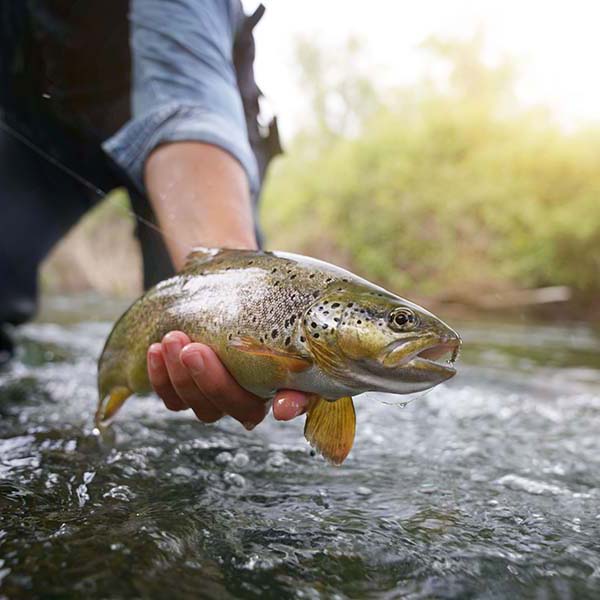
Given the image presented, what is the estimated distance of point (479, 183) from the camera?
16.6 metres

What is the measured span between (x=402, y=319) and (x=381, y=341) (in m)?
0.06

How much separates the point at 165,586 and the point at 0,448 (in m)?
1.01

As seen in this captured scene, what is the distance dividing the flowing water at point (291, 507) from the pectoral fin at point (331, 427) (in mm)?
125

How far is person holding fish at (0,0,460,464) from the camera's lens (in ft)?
4.48

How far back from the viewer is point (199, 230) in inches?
72.8

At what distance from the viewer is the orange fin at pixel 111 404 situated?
197cm

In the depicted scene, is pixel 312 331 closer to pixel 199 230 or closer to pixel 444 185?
pixel 199 230

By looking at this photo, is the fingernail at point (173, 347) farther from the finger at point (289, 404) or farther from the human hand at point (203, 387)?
the finger at point (289, 404)

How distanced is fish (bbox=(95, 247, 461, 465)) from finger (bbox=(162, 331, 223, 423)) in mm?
55

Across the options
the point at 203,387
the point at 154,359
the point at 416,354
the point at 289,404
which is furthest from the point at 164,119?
the point at 416,354

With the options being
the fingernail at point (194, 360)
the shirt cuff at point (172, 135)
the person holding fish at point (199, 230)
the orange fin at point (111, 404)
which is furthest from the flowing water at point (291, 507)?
the shirt cuff at point (172, 135)

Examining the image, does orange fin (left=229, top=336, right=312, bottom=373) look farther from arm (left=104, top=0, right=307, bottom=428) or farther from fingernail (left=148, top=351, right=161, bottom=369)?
fingernail (left=148, top=351, right=161, bottom=369)

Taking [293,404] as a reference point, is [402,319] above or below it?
above

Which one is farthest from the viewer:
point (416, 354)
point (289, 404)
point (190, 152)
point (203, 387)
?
point (190, 152)
